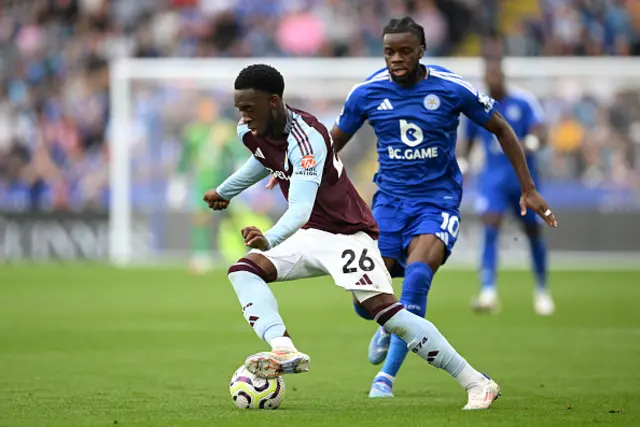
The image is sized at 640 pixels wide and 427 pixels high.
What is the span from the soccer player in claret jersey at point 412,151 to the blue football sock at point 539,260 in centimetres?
664

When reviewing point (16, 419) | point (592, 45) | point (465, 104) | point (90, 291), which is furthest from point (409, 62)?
point (592, 45)

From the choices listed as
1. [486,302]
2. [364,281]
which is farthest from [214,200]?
[486,302]

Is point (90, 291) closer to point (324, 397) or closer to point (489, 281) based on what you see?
point (489, 281)

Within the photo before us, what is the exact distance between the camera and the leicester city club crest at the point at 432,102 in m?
8.70

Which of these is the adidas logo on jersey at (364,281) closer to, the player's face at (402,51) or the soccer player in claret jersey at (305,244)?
the soccer player in claret jersey at (305,244)

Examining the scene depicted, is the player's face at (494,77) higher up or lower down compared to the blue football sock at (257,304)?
higher up

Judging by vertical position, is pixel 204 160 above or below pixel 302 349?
above

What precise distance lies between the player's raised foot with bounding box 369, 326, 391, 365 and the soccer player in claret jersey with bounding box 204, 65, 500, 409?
1282 millimetres

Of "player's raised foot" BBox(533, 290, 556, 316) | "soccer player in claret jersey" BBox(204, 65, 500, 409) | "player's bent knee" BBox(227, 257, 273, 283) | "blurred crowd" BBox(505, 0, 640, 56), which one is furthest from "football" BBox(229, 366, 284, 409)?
"blurred crowd" BBox(505, 0, 640, 56)

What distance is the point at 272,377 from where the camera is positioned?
7066mm

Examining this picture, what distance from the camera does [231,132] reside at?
23.4m

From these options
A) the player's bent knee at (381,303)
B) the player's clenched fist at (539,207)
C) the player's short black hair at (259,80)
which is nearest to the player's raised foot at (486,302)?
the player's clenched fist at (539,207)

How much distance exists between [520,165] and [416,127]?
874mm

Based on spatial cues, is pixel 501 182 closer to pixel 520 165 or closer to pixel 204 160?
pixel 520 165
